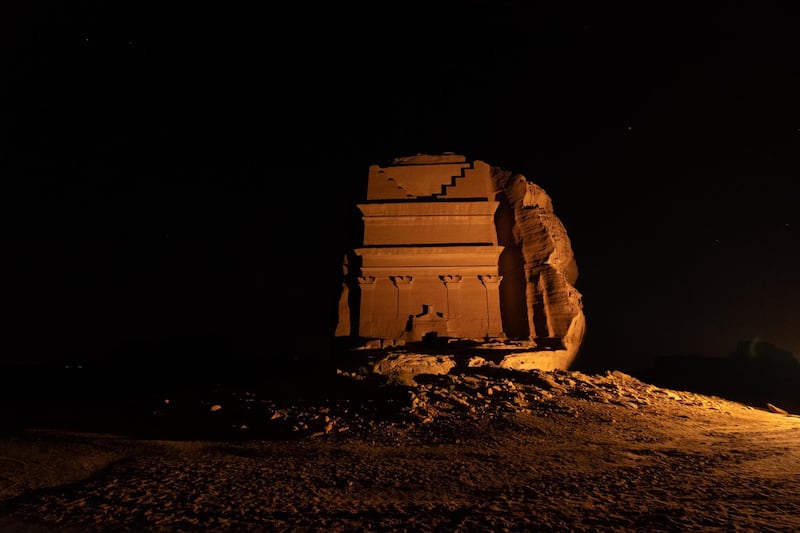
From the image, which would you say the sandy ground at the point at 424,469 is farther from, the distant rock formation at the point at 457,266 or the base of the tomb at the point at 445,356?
the distant rock formation at the point at 457,266

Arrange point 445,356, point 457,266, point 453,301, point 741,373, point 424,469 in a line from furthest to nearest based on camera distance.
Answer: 1. point 741,373
2. point 457,266
3. point 453,301
4. point 445,356
5. point 424,469

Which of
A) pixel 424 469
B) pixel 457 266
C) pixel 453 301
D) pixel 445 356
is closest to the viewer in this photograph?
pixel 424 469

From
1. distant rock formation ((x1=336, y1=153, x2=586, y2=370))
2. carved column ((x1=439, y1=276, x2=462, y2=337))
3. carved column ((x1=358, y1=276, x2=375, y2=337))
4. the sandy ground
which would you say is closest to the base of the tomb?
distant rock formation ((x1=336, y1=153, x2=586, y2=370))

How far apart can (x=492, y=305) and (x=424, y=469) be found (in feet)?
39.3

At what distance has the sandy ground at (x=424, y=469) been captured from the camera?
14.2ft

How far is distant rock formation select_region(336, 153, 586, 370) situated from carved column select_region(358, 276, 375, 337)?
40mm

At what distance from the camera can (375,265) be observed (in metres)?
17.7

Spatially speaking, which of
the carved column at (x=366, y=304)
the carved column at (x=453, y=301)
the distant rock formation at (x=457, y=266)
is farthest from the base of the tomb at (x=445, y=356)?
the carved column at (x=453, y=301)

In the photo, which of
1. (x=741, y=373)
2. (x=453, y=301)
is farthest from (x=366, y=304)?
(x=741, y=373)

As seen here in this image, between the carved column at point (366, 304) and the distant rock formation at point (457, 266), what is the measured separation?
4cm

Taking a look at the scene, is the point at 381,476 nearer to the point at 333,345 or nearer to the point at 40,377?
the point at 333,345

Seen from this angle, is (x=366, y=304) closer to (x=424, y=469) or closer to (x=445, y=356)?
(x=445, y=356)

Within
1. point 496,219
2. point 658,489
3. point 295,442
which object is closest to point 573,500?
point 658,489

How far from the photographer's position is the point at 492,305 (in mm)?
17250
